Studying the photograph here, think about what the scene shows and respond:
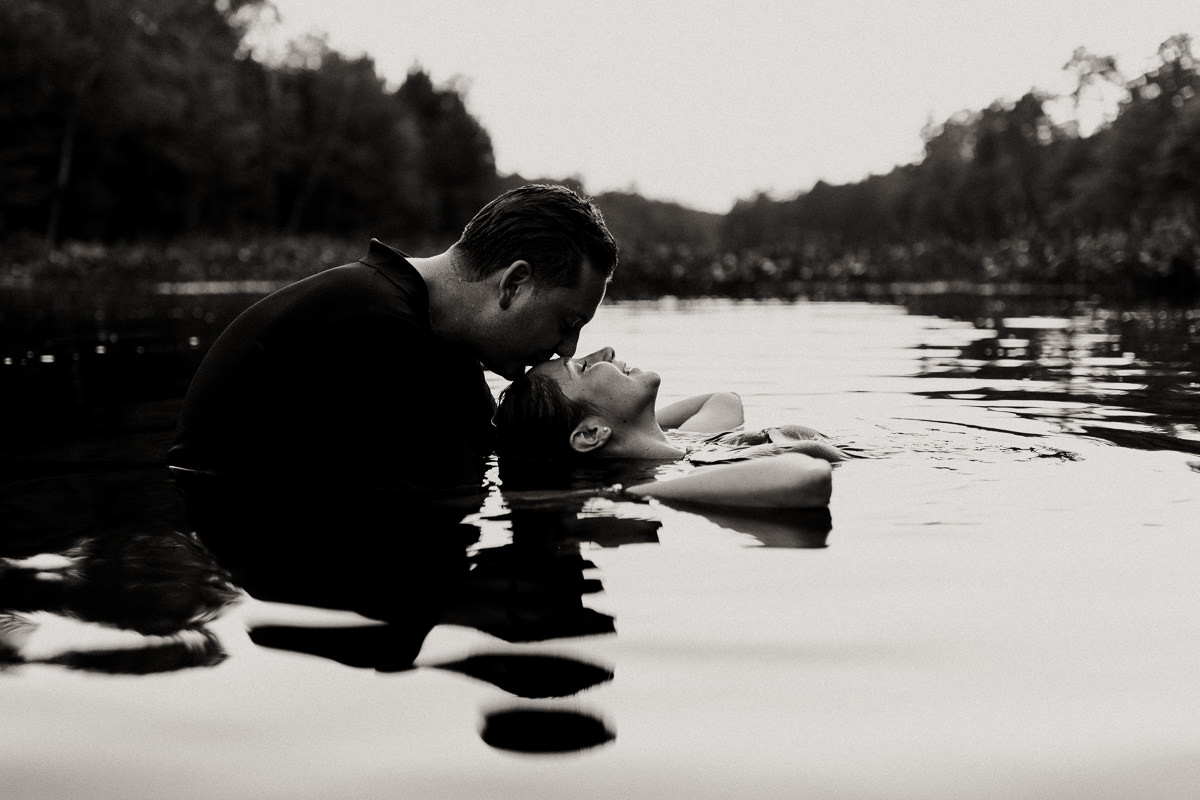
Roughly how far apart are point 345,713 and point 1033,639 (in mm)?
1554

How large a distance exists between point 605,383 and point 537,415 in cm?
33

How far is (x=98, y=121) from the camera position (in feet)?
163

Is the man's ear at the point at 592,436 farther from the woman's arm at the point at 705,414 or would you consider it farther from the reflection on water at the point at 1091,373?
the reflection on water at the point at 1091,373

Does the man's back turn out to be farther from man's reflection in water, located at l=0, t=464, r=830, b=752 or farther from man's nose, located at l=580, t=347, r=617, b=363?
man's nose, located at l=580, t=347, r=617, b=363

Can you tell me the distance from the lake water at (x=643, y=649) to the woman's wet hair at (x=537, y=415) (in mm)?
806

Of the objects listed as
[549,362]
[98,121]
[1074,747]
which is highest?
[98,121]

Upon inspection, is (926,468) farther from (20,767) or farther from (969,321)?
(969,321)

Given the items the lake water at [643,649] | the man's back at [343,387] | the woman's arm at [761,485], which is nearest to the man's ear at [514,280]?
the man's back at [343,387]

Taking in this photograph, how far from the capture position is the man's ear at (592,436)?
198 inches

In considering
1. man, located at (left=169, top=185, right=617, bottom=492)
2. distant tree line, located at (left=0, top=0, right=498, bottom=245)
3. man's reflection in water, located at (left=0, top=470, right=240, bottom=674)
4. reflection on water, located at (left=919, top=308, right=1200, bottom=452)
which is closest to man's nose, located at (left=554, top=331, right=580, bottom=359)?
man, located at (left=169, top=185, right=617, bottom=492)

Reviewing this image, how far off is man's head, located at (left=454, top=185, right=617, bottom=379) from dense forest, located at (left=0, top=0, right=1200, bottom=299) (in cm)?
1913

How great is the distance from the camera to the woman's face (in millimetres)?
4977

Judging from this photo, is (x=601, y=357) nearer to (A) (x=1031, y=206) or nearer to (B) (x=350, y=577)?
(B) (x=350, y=577)

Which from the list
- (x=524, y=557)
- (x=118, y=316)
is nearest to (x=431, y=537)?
(x=524, y=557)
